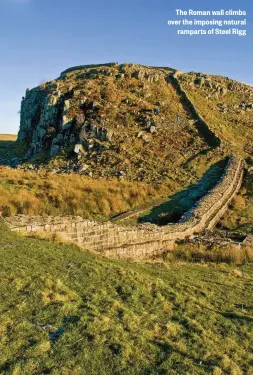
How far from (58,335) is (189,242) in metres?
11.8

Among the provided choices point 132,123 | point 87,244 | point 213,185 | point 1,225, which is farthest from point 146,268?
point 132,123

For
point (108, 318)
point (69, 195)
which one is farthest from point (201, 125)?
point (108, 318)

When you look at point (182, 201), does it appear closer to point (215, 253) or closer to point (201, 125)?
point (215, 253)

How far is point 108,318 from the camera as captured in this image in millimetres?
7562

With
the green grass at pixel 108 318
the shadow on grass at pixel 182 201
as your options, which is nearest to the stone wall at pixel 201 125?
the shadow on grass at pixel 182 201

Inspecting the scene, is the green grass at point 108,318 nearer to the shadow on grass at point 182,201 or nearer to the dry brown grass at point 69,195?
the dry brown grass at point 69,195

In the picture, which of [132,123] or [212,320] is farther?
[132,123]

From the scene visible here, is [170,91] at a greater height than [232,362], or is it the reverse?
[170,91]

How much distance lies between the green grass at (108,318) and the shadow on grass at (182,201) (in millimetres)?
11636

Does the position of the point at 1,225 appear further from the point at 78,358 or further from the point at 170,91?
the point at 170,91

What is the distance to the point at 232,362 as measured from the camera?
6918 mm

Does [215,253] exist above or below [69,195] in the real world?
below

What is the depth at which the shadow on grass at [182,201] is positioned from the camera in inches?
928

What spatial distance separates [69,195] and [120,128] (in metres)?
18.4
